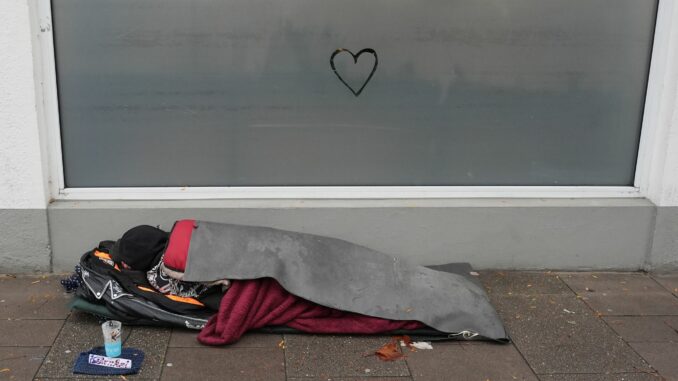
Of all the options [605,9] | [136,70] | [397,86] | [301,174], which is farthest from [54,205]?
[605,9]

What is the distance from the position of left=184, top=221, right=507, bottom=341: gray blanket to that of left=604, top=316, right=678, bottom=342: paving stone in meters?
0.75

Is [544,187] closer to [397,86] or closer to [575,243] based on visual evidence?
[575,243]

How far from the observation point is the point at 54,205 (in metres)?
4.44

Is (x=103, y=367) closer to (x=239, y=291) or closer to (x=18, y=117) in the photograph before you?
(x=239, y=291)

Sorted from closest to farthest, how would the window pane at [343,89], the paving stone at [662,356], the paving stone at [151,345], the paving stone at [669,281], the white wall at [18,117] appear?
the paving stone at [151,345] → the paving stone at [662,356] → the white wall at [18,117] → the window pane at [343,89] → the paving stone at [669,281]

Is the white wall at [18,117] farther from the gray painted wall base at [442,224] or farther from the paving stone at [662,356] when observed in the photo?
the paving stone at [662,356]

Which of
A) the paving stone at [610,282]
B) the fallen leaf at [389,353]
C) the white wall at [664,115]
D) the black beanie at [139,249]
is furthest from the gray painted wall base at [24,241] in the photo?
the white wall at [664,115]

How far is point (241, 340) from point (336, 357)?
54 centimetres

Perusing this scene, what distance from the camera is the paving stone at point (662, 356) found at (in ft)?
11.9

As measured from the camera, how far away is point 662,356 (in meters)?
3.77

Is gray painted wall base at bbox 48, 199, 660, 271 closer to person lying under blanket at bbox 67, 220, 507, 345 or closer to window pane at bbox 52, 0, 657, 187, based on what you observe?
window pane at bbox 52, 0, 657, 187

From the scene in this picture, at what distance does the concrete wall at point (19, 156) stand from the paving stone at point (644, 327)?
3567 mm

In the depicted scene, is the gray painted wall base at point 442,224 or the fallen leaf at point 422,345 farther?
the gray painted wall base at point 442,224

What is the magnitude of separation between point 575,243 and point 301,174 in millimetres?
1938
